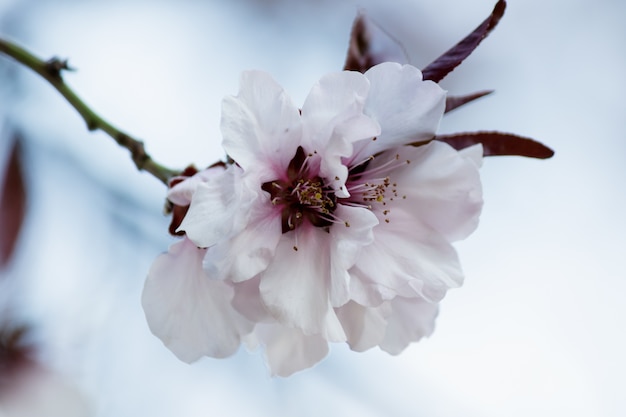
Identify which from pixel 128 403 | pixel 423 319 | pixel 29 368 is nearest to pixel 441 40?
pixel 128 403

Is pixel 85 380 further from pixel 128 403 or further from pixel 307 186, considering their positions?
pixel 307 186

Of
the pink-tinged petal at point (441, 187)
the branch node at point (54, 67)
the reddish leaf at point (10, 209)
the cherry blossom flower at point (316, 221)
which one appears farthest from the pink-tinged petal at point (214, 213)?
the reddish leaf at point (10, 209)

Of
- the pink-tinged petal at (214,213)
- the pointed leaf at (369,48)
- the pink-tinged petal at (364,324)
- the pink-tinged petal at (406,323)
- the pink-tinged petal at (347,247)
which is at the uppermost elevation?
the pointed leaf at (369,48)

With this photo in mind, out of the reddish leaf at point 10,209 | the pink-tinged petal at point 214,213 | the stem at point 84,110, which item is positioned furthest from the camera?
the reddish leaf at point 10,209

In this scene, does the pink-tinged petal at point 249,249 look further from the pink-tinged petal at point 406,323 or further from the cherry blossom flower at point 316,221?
the pink-tinged petal at point 406,323

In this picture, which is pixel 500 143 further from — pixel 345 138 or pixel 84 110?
pixel 84 110

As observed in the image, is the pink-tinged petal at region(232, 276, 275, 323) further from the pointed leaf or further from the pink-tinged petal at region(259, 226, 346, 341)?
the pointed leaf

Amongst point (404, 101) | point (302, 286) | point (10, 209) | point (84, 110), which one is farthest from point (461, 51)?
point (10, 209)
